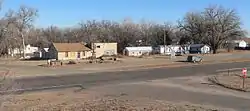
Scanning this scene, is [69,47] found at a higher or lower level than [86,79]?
higher

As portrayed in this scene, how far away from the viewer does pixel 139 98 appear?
26.8m

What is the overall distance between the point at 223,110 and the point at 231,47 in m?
113

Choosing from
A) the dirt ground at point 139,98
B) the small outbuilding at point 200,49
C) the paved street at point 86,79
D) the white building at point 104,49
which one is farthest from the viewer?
the small outbuilding at point 200,49

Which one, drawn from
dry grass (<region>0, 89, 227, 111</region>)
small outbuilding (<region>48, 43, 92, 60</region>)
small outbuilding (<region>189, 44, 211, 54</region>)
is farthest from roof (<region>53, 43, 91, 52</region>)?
dry grass (<region>0, 89, 227, 111</region>)

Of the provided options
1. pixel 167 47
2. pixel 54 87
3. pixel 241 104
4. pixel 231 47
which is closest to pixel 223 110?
pixel 241 104

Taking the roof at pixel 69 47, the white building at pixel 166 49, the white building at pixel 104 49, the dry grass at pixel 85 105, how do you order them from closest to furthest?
the dry grass at pixel 85 105 < the roof at pixel 69 47 < the white building at pixel 104 49 < the white building at pixel 166 49

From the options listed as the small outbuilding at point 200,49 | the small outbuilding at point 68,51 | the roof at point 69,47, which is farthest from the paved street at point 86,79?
the small outbuilding at point 200,49

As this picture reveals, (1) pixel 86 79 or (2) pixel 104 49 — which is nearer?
(1) pixel 86 79

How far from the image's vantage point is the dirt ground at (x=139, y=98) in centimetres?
2214

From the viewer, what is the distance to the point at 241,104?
78.5 feet

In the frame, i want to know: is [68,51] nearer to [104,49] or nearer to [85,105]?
[104,49]

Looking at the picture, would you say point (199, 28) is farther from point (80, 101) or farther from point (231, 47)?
point (80, 101)

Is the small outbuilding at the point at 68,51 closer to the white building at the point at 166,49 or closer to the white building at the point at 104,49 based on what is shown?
the white building at the point at 104,49

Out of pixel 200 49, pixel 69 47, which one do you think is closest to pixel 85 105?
pixel 69 47
